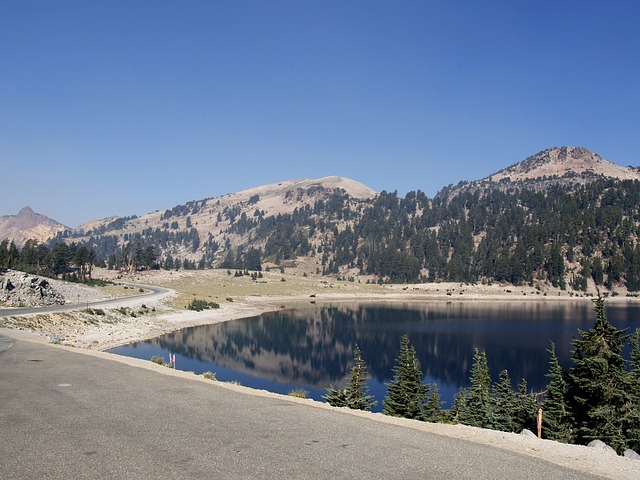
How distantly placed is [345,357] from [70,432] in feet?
192

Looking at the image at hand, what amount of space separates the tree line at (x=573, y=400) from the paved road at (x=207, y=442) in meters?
13.9

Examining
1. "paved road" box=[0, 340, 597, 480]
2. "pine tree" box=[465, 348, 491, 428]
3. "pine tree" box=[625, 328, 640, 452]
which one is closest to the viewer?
"paved road" box=[0, 340, 597, 480]

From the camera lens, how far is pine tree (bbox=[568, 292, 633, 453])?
25562mm

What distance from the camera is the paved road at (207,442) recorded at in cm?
1114

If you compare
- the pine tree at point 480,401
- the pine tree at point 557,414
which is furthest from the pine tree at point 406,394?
the pine tree at point 557,414

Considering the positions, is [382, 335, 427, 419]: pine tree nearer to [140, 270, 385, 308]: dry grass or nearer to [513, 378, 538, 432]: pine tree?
[513, 378, 538, 432]: pine tree

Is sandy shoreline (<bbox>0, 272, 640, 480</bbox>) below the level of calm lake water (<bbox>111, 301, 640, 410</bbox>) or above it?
above

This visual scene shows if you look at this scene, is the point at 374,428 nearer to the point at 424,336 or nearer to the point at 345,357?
the point at 345,357

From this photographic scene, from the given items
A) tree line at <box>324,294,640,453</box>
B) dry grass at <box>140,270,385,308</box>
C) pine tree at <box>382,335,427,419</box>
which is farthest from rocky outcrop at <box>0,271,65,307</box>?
pine tree at <box>382,335,427,419</box>

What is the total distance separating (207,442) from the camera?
1313 cm

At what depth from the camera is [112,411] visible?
16.1 metres

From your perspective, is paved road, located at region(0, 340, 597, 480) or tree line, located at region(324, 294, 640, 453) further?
tree line, located at region(324, 294, 640, 453)

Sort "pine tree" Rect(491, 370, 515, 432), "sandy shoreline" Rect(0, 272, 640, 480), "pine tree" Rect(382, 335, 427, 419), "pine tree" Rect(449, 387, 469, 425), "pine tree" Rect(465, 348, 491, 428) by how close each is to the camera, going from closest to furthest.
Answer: "sandy shoreline" Rect(0, 272, 640, 480), "pine tree" Rect(491, 370, 515, 432), "pine tree" Rect(382, 335, 427, 419), "pine tree" Rect(449, 387, 469, 425), "pine tree" Rect(465, 348, 491, 428)

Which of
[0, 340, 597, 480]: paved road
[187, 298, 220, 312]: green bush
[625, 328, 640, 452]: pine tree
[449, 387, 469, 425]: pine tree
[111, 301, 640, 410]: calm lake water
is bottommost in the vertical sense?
[111, 301, 640, 410]: calm lake water
